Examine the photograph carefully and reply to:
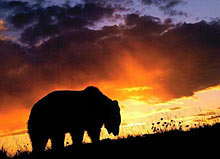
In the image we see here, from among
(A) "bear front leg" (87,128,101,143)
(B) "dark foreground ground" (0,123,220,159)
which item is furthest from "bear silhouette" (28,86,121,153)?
(B) "dark foreground ground" (0,123,220,159)

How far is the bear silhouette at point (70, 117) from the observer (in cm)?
1347

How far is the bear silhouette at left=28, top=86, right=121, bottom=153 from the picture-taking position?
13470mm

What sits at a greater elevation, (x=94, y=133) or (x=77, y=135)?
(x=94, y=133)

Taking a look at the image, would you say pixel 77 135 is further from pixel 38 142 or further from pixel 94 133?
pixel 38 142

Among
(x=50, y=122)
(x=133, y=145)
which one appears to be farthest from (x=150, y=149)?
(x=50, y=122)

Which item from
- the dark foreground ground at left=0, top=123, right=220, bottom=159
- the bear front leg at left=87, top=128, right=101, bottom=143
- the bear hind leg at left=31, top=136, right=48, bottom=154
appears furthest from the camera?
the bear front leg at left=87, top=128, right=101, bottom=143

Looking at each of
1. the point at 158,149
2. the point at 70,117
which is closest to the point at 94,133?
the point at 70,117

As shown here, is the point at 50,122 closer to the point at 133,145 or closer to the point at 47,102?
the point at 47,102

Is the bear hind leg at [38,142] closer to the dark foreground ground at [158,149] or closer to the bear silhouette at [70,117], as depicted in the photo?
the bear silhouette at [70,117]

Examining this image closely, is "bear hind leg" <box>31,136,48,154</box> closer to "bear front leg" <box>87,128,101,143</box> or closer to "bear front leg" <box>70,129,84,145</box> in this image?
"bear front leg" <box>70,129,84,145</box>

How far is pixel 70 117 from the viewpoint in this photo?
48.5 feet

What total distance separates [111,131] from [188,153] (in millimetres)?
10715

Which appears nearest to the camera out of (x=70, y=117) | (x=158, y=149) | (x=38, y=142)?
(x=158, y=149)

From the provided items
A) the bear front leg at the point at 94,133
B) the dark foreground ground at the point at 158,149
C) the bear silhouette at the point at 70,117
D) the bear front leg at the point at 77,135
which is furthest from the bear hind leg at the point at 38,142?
the dark foreground ground at the point at 158,149
